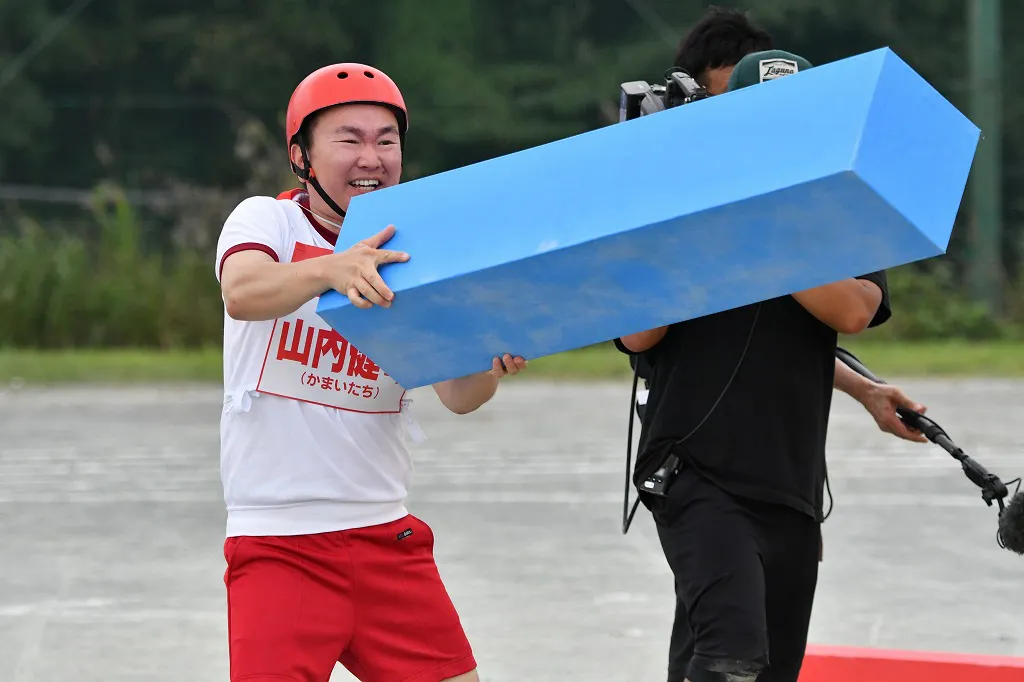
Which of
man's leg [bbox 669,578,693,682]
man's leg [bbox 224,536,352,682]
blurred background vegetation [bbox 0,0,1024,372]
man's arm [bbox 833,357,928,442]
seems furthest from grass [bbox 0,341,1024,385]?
man's leg [bbox 224,536,352,682]

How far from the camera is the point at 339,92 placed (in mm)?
3902

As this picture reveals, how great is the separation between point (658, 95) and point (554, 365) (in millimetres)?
13880

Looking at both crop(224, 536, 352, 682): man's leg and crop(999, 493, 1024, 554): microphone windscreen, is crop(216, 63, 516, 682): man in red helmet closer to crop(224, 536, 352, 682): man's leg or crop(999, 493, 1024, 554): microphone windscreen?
crop(224, 536, 352, 682): man's leg

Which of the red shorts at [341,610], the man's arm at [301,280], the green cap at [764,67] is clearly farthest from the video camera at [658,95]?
the red shorts at [341,610]

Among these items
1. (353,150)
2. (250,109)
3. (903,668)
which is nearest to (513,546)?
(903,668)

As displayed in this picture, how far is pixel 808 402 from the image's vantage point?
13.8 feet

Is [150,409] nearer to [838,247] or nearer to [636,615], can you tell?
[636,615]

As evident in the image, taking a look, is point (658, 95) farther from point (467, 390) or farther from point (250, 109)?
point (250, 109)

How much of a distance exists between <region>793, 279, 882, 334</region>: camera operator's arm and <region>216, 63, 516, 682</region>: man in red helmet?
0.78m

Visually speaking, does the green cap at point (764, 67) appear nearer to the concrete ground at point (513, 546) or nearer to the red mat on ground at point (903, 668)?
the red mat on ground at point (903, 668)

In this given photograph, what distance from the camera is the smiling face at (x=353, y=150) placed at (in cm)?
389

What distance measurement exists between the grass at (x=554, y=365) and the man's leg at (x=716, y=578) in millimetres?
12503

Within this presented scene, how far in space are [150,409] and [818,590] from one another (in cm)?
864

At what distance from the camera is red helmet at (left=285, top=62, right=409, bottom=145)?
390 centimetres
